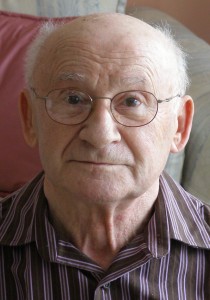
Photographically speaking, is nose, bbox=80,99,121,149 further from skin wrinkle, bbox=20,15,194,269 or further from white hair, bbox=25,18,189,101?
white hair, bbox=25,18,189,101

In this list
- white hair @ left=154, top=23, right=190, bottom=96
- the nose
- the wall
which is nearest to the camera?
the nose

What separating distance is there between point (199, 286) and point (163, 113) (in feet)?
1.12

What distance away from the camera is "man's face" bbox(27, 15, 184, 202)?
0.85m

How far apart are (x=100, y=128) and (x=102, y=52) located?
130 millimetres

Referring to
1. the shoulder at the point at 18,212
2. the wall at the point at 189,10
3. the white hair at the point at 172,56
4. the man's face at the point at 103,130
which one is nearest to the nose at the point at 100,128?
the man's face at the point at 103,130

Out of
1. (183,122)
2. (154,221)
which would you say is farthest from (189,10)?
(154,221)

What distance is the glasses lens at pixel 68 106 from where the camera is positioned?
87 centimetres

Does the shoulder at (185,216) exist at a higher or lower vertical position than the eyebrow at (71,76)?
lower

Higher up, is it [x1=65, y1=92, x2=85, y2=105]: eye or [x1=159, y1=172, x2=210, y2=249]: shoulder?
[x1=65, y1=92, x2=85, y2=105]: eye

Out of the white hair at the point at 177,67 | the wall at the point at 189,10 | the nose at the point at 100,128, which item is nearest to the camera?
the nose at the point at 100,128

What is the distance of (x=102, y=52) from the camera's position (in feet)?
2.82

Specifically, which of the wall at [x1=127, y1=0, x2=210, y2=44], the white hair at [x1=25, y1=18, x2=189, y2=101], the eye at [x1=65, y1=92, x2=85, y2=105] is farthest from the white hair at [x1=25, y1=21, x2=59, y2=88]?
the wall at [x1=127, y1=0, x2=210, y2=44]

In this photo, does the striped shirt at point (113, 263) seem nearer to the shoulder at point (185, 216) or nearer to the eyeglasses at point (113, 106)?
the shoulder at point (185, 216)

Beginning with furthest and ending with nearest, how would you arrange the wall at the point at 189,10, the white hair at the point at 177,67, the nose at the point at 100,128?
the wall at the point at 189,10, the white hair at the point at 177,67, the nose at the point at 100,128
